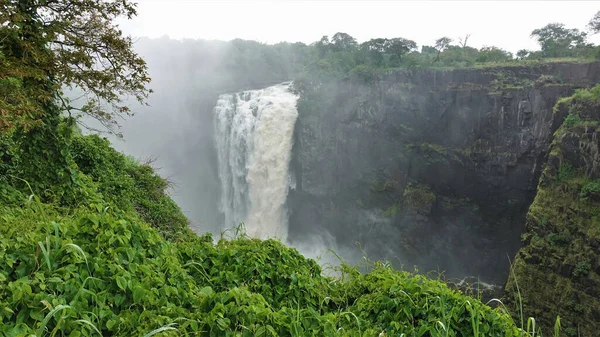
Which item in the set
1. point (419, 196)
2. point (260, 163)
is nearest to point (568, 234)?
point (419, 196)

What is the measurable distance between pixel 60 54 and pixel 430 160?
78.1 feet

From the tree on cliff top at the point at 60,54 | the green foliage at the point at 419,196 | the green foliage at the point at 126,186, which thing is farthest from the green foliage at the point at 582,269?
the tree on cliff top at the point at 60,54

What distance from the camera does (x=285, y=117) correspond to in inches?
1110

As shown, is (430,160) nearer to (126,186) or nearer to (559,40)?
(559,40)

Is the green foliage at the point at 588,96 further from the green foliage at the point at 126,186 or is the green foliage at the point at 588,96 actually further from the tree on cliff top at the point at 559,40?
the green foliage at the point at 126,186

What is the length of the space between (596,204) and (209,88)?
3619cm

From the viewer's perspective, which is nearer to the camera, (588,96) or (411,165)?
(588,96)

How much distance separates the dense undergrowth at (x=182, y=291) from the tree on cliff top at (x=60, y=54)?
1535 mm

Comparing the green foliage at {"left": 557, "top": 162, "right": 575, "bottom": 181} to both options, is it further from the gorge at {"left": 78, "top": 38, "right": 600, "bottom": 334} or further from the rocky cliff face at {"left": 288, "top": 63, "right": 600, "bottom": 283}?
the rocky cliff face at {"left": 288, "top": 63, "right": 600, "bottom": 283}

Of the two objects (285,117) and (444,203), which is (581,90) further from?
(285,117)

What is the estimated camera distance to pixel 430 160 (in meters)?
24.9

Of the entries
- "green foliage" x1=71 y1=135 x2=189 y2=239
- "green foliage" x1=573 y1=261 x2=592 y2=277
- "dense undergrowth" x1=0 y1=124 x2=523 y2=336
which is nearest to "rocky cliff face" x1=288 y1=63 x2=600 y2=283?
"green foliage" x1=573 y1=261 x2=592 y2=277

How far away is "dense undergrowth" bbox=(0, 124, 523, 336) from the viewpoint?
6.75 ft

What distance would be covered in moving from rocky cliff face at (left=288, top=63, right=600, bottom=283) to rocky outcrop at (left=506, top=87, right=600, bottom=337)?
326 cm
